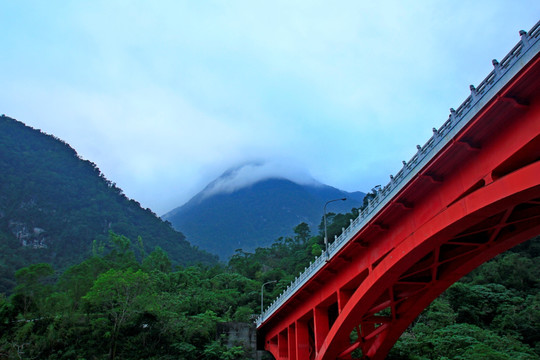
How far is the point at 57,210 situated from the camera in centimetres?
11688

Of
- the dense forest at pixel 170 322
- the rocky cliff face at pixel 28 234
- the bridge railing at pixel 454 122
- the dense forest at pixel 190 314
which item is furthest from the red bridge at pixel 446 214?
the rocky cliff face at pixel 28 234

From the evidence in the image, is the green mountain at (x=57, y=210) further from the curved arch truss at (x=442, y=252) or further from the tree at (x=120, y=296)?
the curved arch truss at (x=442, y=252)

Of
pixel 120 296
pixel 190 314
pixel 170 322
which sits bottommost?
pixel 170 322

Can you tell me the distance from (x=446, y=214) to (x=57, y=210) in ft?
411

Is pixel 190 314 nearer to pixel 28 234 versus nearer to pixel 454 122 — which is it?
pixel 454 122

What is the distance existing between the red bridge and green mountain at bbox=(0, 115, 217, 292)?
260 ft

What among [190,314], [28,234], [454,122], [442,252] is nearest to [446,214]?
[454,122]

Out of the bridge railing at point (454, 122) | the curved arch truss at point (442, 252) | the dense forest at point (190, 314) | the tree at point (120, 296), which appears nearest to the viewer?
the bridge railing at point (454, 122)

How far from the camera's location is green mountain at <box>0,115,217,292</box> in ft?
330

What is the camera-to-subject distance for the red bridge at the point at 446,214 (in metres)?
10.6

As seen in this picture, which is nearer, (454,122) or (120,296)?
(454,122)

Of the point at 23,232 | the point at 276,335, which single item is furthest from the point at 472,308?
the point at 23,232

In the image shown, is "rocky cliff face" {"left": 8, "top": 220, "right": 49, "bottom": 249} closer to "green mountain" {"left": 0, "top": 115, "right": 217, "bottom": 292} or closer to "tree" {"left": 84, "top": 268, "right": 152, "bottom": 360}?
"green mountain" {"left": 0, "top": 115, "right": 217, "bottom": 292}

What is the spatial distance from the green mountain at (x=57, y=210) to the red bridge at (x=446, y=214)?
79.3 meters
